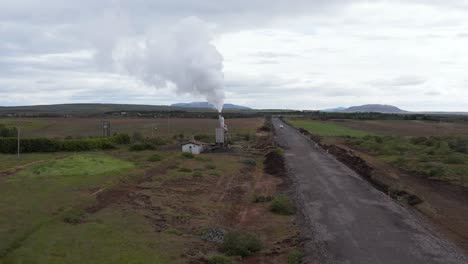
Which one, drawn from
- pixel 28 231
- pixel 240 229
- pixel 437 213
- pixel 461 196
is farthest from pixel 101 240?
pixel 461 196

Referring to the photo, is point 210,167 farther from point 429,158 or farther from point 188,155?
point 429,158

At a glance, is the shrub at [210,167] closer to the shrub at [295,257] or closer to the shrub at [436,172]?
the shrub at [436,172]

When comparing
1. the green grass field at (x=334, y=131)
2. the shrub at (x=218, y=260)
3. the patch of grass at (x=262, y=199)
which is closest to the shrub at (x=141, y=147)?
the patch of grass at (x=262, y=199)

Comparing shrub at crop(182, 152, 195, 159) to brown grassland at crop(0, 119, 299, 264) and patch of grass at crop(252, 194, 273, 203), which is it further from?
patch of grass at crop(252, 194, 273, 203)

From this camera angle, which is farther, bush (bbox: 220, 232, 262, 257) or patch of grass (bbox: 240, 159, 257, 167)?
patch of grass (bbox: 240, 159, 257, 167)

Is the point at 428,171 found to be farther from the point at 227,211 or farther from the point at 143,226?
the point at 143,226

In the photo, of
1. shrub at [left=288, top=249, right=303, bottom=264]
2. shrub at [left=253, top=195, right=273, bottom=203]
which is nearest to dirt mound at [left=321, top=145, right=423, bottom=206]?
shrub at [left=253, top=195, right=273, bottom=203]
